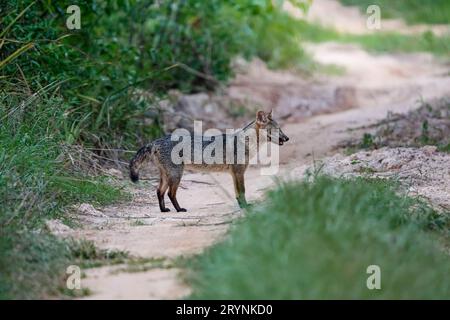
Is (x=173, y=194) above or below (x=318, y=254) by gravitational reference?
above

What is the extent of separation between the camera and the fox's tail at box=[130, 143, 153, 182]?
8.84m

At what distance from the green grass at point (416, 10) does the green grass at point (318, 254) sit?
661 inches

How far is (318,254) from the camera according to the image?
219 inches

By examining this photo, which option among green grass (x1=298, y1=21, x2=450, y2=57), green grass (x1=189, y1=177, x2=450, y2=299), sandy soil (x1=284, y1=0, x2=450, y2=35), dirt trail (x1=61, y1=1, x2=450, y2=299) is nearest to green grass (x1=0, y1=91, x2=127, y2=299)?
A: dirt trail (x1=61, y1=1, x2=450, y2=299)

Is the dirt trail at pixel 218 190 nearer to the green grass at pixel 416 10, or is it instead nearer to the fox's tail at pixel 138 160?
the fox's tail at pixel 138 160

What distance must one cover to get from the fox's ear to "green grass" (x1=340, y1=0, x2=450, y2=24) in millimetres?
14206

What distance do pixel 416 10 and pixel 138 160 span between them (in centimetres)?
1656

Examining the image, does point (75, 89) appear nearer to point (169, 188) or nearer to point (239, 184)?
point (169, 188)

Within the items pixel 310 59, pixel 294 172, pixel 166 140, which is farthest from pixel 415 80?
pixel 166 140

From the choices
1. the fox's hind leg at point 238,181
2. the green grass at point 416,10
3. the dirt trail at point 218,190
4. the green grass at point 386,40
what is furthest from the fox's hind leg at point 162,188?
the green grass at point 416,10

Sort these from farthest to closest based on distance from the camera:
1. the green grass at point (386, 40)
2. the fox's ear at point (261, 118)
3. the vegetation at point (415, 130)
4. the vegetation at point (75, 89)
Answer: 1. the green grass at point (386, 40)
2. the vegetation at point (415, 130)
3. the fox's ear at point (261, 118)
4. the vegetation at point (75, 89)

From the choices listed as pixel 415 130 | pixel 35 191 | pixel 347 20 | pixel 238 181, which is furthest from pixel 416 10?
pixel 35 191

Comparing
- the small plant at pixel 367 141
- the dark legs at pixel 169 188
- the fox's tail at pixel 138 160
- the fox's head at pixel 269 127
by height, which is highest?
the fox's head at pixel 269 127

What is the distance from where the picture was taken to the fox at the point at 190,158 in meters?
8.94
